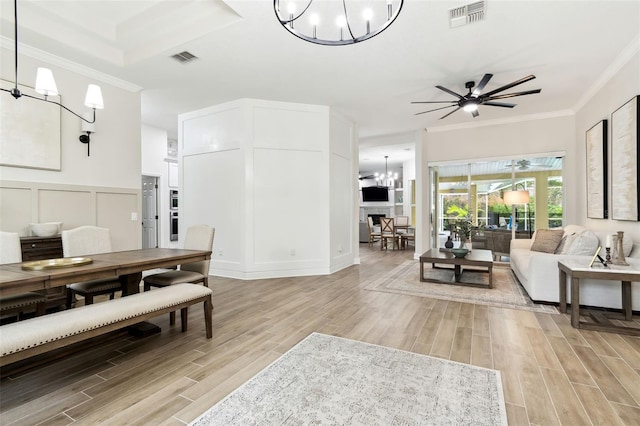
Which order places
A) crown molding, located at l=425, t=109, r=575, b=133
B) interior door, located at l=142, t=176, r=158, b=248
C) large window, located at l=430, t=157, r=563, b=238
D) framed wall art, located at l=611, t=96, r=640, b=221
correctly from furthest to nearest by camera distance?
interior door, located at l=142, t=176, r=158, b=248 → large window, located at l=430, t=157, r=563, b=238 → crown molding, located at l=425, t=109, r=575, b=133 → framed wall art, located at l=611, t=96, r=640, b=221

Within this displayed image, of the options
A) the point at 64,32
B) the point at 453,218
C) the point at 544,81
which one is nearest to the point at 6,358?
the point at 64,32

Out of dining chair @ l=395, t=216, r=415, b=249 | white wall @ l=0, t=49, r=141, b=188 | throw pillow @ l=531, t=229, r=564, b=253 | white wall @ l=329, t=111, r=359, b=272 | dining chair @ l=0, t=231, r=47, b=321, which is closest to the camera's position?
dining chair @ l=0, t=231, r=47, b=321

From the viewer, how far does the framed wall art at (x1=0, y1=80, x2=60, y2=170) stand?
3.35 metres

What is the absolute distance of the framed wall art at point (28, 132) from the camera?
3346mm

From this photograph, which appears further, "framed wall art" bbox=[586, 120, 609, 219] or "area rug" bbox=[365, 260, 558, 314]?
"framed wall art" bbox=[586, 120, 609, 219]

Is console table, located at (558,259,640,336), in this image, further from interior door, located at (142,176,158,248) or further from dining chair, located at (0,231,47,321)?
interior door, located at (142,176,158,248)

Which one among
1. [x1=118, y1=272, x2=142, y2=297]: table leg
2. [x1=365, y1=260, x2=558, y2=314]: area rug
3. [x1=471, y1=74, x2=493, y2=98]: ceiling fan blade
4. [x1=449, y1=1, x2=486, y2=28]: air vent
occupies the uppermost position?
[x1=449, y1=1, x2=486, y2=28]: air vent

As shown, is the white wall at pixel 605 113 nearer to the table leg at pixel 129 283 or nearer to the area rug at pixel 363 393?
the area rug at pixel 363 393

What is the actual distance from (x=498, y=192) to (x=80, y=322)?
7.30 m

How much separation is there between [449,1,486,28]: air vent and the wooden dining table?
3.43 meters

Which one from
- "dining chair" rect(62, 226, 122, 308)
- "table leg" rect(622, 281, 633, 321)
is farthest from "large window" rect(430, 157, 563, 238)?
"dining chair" rect(62, 226, 122, 308)

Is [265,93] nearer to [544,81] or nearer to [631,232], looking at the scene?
[544,81]

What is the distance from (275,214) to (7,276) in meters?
3.62

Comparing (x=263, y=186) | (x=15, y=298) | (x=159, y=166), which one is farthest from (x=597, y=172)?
(x=159, y=166)
